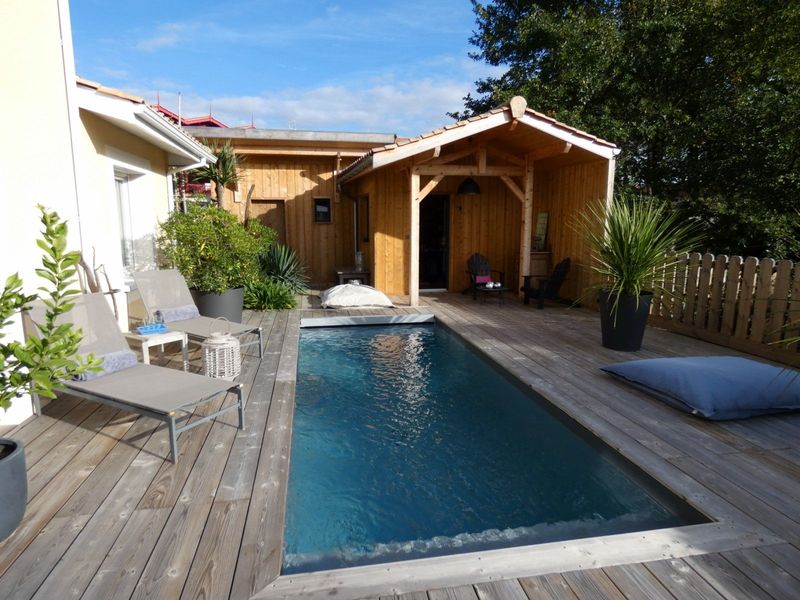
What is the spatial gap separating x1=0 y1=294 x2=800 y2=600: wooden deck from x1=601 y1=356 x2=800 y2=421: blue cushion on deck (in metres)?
0.11

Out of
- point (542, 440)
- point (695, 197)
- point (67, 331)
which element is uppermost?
point (695, 197)

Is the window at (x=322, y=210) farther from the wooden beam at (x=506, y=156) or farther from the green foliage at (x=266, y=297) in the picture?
the wooden beam at (x=506, y=156)

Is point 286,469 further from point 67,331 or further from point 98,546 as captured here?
point 67,331

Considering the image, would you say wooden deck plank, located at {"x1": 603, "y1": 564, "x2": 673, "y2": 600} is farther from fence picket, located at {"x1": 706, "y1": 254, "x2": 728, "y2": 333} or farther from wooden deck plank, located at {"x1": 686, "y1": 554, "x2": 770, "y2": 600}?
fence picket, located at {"x1": 706, "y1": 254, "x2": 728, "y2": 333}

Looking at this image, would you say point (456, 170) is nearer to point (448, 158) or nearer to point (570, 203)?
point (448, 158)

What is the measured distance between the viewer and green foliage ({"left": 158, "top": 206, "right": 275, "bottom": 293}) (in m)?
6.30

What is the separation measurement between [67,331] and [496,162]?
28.2 feet

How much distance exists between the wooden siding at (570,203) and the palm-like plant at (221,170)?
5986 mm

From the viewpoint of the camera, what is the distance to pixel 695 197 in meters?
10.2

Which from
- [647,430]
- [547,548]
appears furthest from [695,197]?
[547,548]

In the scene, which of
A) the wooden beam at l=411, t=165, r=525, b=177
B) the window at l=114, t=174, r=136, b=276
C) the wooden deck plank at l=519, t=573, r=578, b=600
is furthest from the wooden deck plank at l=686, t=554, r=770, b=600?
the wooden beam at l=411, t=165, r=525, b=177

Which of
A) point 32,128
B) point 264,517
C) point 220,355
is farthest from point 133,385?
point 32,128

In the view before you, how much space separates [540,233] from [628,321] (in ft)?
14.8

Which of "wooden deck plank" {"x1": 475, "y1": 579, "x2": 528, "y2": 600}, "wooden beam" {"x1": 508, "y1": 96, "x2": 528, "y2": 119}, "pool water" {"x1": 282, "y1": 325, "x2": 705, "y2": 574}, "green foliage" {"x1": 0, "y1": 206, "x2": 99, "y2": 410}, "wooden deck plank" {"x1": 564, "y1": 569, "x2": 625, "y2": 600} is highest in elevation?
"wooden beam" {"x1": 508, "y1": 96, "x2": 528, "y2": 119}
